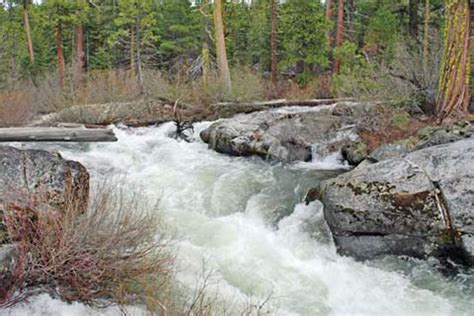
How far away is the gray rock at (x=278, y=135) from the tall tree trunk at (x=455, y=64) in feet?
7.51

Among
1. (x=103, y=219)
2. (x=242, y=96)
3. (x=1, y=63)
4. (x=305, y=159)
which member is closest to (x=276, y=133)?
(x=305, y=159)

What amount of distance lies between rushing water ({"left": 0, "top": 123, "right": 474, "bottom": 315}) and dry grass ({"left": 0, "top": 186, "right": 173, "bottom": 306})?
0.18 m

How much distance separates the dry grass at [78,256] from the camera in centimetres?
421

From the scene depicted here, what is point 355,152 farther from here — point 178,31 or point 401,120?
point 178,31

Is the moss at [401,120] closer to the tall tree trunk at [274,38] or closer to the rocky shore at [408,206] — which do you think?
the rocky shore at [408,206]

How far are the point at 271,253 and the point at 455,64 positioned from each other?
682 centimetres

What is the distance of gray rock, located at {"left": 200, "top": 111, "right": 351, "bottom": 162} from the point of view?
11.0 m

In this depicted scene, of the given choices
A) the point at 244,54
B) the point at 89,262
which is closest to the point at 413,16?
the point at 244,54

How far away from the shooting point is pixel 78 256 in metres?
4.27

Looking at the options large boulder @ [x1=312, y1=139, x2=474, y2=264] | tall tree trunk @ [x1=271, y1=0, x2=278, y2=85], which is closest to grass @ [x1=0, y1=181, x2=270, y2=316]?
large boulder @ [x1=312, y1=139, x2=474, y2=264]

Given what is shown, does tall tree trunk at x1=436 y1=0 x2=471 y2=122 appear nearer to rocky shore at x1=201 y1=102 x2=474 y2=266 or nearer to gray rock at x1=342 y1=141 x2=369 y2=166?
gray rock at x1=342 y1=141 x2=369 y2=166

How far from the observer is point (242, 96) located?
15703mm

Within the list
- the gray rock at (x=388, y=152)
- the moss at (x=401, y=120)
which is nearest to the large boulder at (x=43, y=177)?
the gray rock at (x=388, y=152)

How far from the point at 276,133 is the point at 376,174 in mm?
4708
